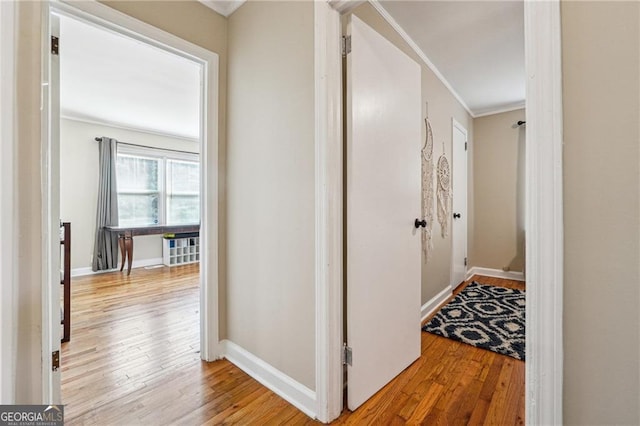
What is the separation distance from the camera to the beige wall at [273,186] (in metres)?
1.42

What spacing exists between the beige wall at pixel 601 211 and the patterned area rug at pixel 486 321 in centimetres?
143

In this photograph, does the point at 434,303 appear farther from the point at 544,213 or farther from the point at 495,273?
the point at 544,213

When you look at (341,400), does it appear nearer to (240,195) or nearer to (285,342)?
(285,342)

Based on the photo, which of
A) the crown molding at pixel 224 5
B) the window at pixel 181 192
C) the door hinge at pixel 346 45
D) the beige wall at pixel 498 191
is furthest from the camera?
the window at pixel 181 192

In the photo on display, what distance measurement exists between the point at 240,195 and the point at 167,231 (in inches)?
137

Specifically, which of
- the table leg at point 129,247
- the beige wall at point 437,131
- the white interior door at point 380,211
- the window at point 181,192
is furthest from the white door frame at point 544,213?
the window at point 181,192

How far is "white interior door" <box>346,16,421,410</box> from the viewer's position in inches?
54.4

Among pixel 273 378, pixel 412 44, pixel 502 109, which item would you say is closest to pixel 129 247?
pixel 273 378

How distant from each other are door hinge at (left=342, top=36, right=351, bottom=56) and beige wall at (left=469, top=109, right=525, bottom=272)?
3.55 meters

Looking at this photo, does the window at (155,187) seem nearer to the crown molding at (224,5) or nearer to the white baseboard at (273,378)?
the white baseboard at (273,378)

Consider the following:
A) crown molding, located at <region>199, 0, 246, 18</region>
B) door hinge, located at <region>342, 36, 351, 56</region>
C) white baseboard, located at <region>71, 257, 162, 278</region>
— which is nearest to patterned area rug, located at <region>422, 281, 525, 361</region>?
door hinge, located at <region>342, 36, 351, 56</region>

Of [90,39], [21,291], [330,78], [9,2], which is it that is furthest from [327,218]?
[90,39]

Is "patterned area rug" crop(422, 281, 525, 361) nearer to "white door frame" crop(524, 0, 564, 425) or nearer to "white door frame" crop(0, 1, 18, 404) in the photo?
"white door frame" crop(524, 0, 564, 425)

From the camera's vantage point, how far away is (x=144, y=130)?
4797 mm
